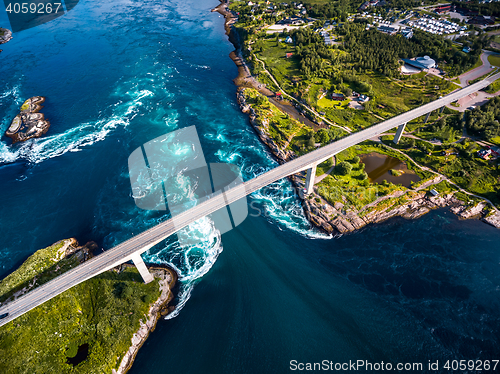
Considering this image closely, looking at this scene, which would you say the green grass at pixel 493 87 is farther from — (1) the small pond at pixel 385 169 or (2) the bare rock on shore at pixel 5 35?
(2) the bare rock on shore at pixel 5 35

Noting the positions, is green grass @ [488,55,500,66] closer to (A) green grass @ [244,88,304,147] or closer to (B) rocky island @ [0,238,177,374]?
(A) green grass @ [244,88,304,147]

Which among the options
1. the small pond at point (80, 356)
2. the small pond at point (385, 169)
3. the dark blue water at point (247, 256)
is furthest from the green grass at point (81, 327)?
the small pond at point (385, 169)

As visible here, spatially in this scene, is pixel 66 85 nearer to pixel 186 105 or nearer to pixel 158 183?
pixel 186 105

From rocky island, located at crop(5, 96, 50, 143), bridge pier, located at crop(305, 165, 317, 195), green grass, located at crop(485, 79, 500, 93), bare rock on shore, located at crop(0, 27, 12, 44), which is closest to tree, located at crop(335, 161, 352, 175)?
bridge pier, located at crop(305, 165, 317, 195)

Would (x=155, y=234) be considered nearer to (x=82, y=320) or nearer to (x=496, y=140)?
(x=82, y=320)

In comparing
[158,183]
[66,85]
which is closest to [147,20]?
[66,85]

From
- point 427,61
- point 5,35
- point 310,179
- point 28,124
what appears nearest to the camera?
point 310,179

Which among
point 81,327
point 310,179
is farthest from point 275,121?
point 81,327
